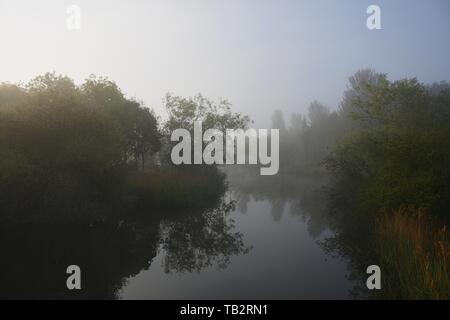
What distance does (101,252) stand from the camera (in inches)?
569

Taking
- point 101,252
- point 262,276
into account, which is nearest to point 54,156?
point 101,252

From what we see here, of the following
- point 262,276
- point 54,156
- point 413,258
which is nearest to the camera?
point 413,258

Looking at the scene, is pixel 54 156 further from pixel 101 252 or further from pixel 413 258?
pixel 413 258

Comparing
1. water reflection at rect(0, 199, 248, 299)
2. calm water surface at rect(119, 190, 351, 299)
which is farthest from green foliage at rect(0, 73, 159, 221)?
calm water surface at rect(119, 190, 351, 299)

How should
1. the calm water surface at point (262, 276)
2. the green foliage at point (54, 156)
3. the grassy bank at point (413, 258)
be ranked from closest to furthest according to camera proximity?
the grassy bank at point (413, 258), the calm water surface at point (262, 276), the green foliage at point (54, 156)

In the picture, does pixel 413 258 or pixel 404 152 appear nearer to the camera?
pixel 413 258

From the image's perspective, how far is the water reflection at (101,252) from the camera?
10.8 meters

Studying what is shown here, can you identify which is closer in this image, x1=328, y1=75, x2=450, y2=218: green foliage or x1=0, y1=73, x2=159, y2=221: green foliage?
x1=328, y1=75, x2=450, y2=218: green foliage

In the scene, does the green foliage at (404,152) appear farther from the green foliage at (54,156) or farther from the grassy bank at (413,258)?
the green foliage at (54,156)

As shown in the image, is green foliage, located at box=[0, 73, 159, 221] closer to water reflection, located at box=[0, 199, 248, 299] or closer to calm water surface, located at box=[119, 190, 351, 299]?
water reflection, located at box=[0, 199, 248, 299]

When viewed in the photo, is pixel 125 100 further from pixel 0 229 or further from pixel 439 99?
pixel 439 99

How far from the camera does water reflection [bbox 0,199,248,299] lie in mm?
10828

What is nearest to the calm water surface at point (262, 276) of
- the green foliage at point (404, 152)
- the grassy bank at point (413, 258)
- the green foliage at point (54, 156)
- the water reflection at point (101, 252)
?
the water reflection at point (101, 252)
